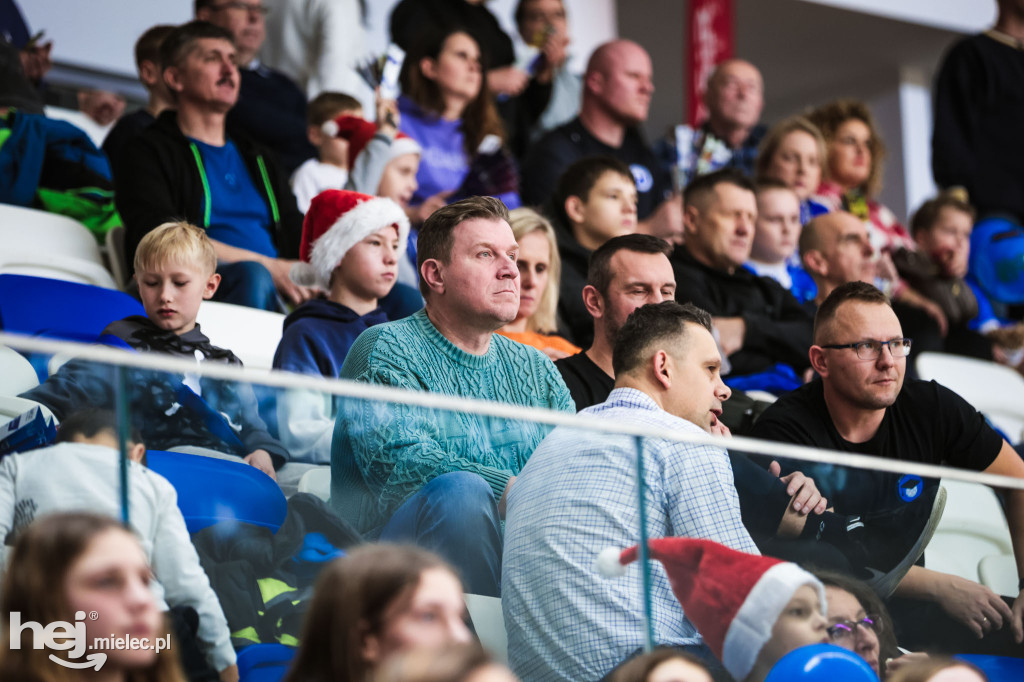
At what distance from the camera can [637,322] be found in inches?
96.9

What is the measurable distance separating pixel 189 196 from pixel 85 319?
81 centimetres

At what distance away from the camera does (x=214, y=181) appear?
3.86 meters

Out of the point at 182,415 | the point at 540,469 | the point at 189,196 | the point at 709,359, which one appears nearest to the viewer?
A: the point at 182,415

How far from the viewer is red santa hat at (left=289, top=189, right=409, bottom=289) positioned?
334cm

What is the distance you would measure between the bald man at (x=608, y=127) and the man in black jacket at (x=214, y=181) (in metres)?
1.09

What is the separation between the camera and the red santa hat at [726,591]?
186cm

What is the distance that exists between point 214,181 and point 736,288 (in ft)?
5.63

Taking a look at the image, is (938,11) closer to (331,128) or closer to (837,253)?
(837,253)

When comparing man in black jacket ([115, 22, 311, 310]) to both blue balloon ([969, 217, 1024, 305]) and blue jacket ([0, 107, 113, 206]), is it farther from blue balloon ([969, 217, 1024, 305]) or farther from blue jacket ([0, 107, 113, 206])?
blue balloon ([969, 217, 1024, 305])

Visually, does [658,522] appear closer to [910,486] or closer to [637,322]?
[910,486]

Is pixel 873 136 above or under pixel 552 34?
under

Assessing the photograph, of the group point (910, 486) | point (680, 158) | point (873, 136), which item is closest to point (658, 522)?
point (910, 486)

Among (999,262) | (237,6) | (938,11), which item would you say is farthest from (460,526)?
(938,11)

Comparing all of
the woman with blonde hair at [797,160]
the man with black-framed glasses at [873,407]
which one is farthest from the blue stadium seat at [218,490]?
the woman with blonde hair at [797,160]
